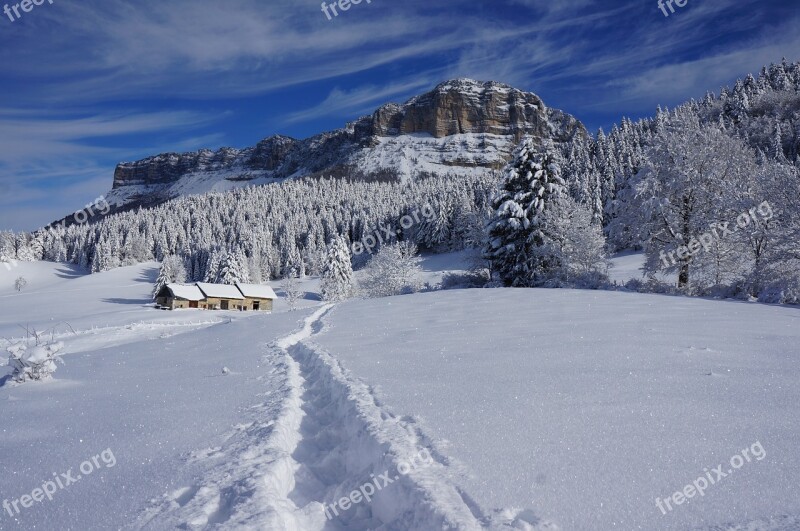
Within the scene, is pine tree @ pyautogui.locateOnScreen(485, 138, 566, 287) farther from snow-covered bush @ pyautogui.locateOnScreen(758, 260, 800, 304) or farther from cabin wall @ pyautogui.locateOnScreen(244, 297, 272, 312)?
cabin wall @ pyautogui.locateOnScreen(244, 297, 272, 312)

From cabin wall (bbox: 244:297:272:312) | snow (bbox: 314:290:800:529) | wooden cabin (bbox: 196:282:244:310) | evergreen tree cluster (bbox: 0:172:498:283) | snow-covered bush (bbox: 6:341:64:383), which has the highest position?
evergreen tree cluster (bbox: 0:172:498:283)

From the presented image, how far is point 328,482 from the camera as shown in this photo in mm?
4836

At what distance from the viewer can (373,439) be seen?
5.00 meters

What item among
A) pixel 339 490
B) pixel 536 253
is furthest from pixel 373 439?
pixel 536 253

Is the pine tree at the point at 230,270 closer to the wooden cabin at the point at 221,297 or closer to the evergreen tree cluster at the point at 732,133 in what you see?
the wooden cabin at the point at 221,297

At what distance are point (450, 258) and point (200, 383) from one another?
74426 millimetres

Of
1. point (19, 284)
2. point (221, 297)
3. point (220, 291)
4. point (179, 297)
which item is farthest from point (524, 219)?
point (19, 284)

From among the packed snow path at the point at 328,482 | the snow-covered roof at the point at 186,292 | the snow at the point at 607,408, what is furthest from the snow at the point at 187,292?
the packed snow path at the point at 328,482

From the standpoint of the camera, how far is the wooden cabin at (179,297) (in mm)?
56062

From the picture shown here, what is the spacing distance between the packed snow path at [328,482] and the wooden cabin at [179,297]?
184 feet

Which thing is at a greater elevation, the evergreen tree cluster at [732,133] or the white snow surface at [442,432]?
the evergreen tree cluster at [732,133]

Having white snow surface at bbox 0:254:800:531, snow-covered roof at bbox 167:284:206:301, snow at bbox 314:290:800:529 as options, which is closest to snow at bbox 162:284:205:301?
snow-covered roof at bbox 167:284:206:301

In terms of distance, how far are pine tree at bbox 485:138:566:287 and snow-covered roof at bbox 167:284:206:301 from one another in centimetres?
4347

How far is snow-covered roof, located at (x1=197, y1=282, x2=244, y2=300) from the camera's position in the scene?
58.6m
